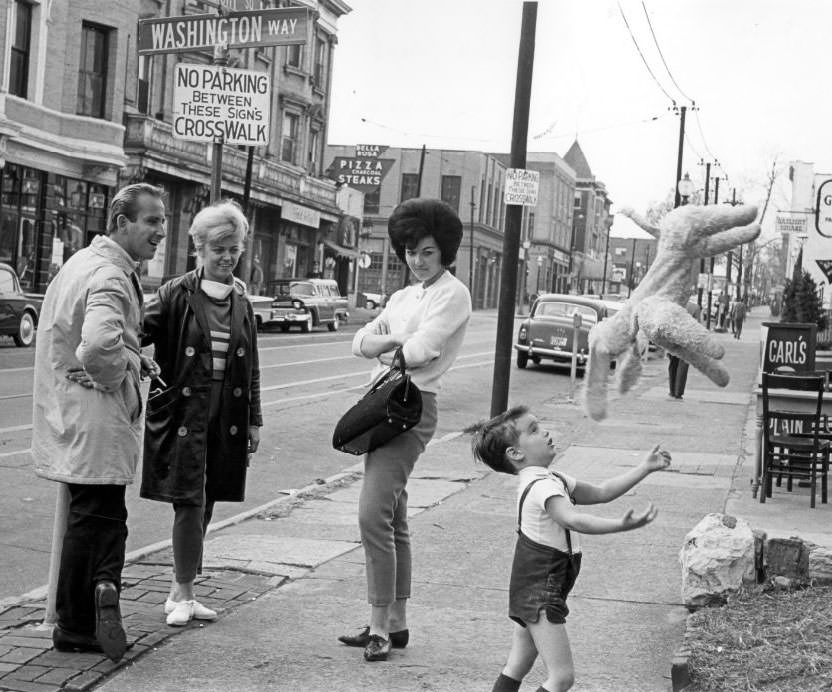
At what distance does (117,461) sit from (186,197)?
32.9 meters

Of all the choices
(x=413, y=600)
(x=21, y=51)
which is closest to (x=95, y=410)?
(x=413, y=600)

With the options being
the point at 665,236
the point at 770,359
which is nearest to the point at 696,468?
the point at 770,359

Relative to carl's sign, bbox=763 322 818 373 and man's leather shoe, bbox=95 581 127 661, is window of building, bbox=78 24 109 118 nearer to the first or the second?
carl's sign, bbox=763 322 818 373

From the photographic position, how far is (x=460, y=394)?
19.1 m

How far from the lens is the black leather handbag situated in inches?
191

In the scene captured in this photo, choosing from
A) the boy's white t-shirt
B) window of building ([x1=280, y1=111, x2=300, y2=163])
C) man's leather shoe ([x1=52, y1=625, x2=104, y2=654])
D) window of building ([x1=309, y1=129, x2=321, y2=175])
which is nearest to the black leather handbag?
the boy's white t-shirt

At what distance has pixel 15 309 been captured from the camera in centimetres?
2175

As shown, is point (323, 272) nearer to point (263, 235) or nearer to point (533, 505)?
point (263, 235)

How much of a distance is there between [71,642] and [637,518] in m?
2.67

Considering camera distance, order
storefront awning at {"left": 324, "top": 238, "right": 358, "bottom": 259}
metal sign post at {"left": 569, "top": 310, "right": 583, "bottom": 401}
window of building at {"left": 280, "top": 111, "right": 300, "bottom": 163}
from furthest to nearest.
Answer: storefront awning at {"left": 324, "top": 238, "right": 358, "bottom": 259}, window of building at {"left": 280, "top": 111, "right": 300, "bottom": 163}, metal sign post at {"left": 569, "top": 310, "right": 583, "bottom": 401}

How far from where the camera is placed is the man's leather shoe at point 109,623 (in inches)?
186

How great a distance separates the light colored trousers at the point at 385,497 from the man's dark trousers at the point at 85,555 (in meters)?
1.09

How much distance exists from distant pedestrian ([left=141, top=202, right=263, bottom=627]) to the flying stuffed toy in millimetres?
3567

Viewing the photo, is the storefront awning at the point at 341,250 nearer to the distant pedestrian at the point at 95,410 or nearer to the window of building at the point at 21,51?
the window of building at the point at 21,51
